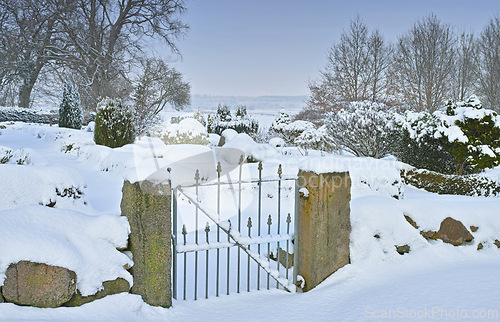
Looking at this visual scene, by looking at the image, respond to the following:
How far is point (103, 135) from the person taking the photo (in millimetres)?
11516

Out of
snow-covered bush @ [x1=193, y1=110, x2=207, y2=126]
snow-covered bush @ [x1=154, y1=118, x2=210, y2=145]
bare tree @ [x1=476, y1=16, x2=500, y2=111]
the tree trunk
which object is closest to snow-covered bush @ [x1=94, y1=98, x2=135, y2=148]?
snow-covered bush @ [x1=154, y1=118, x2=210, y2=145]

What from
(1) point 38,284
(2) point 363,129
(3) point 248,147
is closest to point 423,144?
(2) point 363,129

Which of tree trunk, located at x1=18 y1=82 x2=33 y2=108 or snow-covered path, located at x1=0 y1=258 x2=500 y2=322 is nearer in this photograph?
snow-covered path, located at x1=0 y1=258 x2=500 y2=322

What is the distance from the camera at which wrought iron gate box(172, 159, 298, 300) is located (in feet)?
9.57

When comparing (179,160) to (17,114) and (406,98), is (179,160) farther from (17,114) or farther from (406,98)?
(17,114)

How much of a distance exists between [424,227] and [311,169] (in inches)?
58.0

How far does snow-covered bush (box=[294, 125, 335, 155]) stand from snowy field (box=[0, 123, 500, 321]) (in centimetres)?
887

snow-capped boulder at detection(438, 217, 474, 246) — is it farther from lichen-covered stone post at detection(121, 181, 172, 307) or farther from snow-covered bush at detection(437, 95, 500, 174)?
snow-covered bush at detection(437, 95, 500, 174)

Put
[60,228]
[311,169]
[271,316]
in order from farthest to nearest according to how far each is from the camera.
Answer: [311,169]
[271,316]
[60,228]

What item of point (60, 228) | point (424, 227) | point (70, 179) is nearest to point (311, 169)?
point (424, 227)

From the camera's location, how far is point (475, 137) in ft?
25.0

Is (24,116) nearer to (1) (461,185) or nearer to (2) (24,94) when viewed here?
(2) (24,94)

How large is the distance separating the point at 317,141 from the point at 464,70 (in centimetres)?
1182

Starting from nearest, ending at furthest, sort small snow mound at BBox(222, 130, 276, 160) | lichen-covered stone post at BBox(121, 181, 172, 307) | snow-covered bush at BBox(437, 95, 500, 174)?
lichen-covered stone post at BBox(121, 181, 172, 307) → snow-covered bush at BBox(437, 95, 500, 174) → small snow mound at BBox(222, 130, 276, 160)
